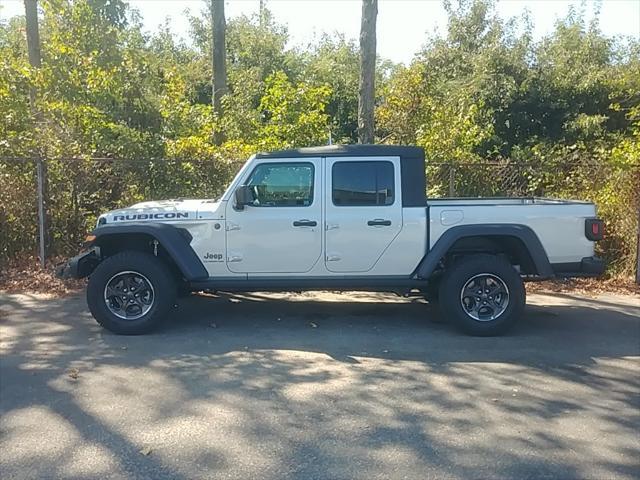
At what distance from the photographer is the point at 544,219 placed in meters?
6.68

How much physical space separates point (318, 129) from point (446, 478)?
374 inches

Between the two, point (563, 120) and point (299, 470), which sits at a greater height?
point (563, 120)

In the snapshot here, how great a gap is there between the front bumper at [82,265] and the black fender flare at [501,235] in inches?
140

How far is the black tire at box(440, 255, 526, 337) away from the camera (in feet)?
21.9

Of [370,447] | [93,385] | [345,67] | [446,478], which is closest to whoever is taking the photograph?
[446,478]

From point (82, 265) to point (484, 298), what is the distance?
432 cm

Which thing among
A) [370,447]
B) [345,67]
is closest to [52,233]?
[370,447]

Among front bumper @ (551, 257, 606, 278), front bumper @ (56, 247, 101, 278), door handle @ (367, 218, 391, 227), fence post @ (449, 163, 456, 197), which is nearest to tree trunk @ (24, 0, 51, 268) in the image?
front bumper @ (56, 247, 101, 278)

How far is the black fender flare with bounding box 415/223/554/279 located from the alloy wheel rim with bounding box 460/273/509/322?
43cm

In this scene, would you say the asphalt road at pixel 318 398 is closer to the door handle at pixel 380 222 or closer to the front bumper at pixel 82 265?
the front bumper at pixel 82 265

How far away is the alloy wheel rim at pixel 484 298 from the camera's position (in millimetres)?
6770

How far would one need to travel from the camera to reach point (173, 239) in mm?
6707

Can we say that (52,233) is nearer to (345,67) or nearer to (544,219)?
(544,219)

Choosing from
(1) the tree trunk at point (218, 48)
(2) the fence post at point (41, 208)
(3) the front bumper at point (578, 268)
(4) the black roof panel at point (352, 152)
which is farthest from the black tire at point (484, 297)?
(1) the tree trunk at point (218, 48)
